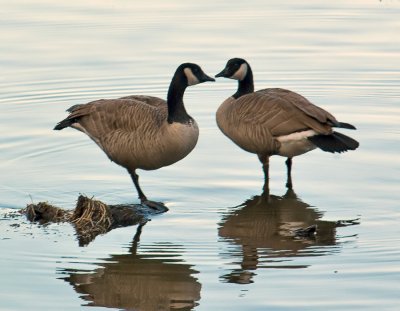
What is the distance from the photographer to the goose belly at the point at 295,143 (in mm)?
12289

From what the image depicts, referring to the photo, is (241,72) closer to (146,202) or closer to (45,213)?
(146,202)

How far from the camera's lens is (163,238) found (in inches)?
416

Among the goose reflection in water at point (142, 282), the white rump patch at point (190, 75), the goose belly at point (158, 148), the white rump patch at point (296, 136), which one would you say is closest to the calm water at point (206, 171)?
the goose reflection in water at point (142, 282)

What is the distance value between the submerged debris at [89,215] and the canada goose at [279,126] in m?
1.78

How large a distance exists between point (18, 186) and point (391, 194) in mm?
4065

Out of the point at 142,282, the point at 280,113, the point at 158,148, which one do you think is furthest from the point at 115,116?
the point at 142,282

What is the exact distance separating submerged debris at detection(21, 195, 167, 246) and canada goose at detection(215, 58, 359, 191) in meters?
1.78

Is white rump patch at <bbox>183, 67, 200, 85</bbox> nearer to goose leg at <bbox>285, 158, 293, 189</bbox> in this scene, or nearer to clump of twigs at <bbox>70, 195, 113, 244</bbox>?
goose leg at <bbox>285, 158, 293, 189</bbox>

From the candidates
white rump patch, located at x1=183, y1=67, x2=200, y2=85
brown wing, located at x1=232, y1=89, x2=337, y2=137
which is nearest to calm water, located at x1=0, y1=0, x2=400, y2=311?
brown wing, located at x1=232, y1=89, x2=337, y2=137

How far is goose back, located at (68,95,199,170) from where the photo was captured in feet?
38.4

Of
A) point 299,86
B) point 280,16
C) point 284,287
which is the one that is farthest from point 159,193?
point 280,16

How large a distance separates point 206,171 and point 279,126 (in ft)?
3.39

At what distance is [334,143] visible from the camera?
475 inches

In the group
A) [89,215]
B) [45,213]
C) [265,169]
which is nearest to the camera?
[89,215]
